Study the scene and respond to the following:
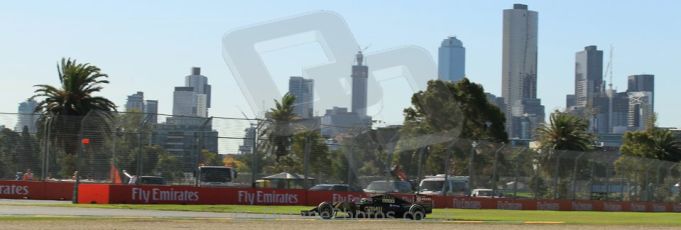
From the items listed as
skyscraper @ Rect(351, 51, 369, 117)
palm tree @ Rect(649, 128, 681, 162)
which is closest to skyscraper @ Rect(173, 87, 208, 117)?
skyscraper @ Rect(351, 51, 369, 117)

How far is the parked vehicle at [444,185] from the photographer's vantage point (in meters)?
57.0

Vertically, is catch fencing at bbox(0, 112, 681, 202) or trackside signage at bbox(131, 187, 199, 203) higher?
catch fencing at bbox(0, 112, 681, 202)

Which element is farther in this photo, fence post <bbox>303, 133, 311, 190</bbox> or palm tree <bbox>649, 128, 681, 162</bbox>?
palm tree <bbox>649, 128, 681, 162</bbox>

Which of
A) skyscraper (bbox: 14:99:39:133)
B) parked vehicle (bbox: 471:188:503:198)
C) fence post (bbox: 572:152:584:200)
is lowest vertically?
parked vehicle (bbox: 471:188:503:198)

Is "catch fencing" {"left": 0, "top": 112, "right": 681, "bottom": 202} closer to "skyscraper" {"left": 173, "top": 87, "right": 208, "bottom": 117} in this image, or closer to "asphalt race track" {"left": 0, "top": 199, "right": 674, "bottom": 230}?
"asphalt race track" {"left": 0, "top": 199, "right": 674, "bottom": 230}

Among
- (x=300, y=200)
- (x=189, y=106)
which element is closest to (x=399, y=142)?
(x=300, y=200)

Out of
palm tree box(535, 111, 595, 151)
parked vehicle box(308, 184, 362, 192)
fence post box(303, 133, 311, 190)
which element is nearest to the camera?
fence post box(303, 133, 311, 190)

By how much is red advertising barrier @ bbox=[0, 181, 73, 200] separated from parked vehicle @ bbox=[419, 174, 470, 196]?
16.8 metres

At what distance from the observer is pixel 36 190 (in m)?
47.7

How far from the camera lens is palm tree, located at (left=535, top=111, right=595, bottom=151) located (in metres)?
88.3

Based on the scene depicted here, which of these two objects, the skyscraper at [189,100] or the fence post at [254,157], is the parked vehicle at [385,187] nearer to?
the fence post at [254,157]

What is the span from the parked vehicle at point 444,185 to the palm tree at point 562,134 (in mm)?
30165

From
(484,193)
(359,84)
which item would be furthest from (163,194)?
(359,84)

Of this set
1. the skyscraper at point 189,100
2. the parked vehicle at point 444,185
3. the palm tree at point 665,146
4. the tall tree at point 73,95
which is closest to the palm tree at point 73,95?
the tall tree at point 73,95
